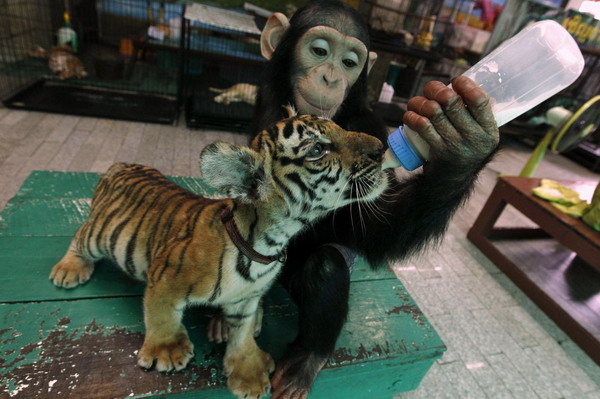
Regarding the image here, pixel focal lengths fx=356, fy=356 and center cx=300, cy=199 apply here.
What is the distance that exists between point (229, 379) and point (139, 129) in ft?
9.25

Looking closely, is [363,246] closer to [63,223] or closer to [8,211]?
[63,223]

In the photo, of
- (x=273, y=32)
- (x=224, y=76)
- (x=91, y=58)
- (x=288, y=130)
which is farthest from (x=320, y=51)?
(x=91, y=58)

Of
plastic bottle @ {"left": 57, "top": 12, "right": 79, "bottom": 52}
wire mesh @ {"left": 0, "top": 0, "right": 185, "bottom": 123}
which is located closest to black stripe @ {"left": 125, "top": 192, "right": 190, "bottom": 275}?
wire mesh @ {"left": 0, "top": 0, "right": 185, "bottom": 123}

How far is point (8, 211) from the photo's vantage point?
1.34 meters

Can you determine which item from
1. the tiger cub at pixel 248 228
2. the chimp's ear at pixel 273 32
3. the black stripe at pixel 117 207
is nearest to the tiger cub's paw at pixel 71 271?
the black stripe at pixel 117 207

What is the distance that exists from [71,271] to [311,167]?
0.82 metres

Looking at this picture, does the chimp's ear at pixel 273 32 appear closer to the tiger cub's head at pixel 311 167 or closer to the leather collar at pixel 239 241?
the tiger cub's head at pixel 311 167

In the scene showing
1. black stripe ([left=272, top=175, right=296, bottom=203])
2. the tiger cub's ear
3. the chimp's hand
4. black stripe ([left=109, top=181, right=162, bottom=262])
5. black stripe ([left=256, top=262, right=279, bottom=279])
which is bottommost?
black stripe ([left=109, top=181, right=162, bottom=262])

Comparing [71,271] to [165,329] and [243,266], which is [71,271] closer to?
[165,329]

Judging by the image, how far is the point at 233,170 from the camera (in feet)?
2.40

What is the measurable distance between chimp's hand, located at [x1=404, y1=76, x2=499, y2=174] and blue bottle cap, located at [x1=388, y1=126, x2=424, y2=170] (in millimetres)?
42

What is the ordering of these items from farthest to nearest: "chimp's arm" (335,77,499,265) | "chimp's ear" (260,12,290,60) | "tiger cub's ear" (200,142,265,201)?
"chimp's ear" (260,12,290,60)
"chimp's arm" (335,77,499,265)
"tiger cub's ear" (200,142,265,201)

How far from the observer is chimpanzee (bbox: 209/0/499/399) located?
2.66 ft

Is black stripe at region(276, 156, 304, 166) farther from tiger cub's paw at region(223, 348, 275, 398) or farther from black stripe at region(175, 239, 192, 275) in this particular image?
tiger cub's paw at region(223, 348, 275, 398)
